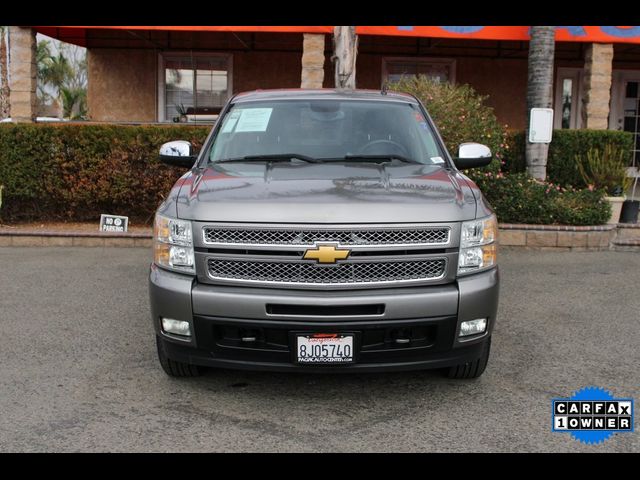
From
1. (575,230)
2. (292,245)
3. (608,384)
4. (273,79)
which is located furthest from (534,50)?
(292,245)

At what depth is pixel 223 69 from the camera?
15797 mm

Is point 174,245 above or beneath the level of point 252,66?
beneath

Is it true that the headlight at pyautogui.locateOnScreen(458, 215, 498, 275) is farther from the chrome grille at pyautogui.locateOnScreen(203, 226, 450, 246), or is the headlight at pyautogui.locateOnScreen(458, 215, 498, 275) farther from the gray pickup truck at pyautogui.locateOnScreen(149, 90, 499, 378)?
the chrome grille at pyautogui.locateOnScreen(203, 226, 450, 246)

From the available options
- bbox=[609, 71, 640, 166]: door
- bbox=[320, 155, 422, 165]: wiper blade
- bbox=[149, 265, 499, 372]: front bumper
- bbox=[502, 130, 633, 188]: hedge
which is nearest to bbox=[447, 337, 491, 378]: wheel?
bbox=[149, 265, 499, 372]: front bumper

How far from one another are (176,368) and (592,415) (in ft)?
7.97

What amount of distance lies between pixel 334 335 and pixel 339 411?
53cm

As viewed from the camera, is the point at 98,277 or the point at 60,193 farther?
the point at 60,193

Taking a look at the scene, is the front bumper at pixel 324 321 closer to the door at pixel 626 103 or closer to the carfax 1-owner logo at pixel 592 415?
the carfax 1-owner logo at pixel 592 415

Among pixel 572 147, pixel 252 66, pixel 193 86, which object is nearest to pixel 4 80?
pixel 193 86

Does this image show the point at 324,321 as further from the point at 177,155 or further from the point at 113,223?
the point at 113,223

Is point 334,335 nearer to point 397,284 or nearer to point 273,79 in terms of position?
point 397,284

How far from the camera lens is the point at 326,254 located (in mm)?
3701

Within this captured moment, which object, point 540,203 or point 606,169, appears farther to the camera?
point 606,169

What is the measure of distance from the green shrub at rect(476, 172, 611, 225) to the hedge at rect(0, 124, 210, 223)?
4.52 m
